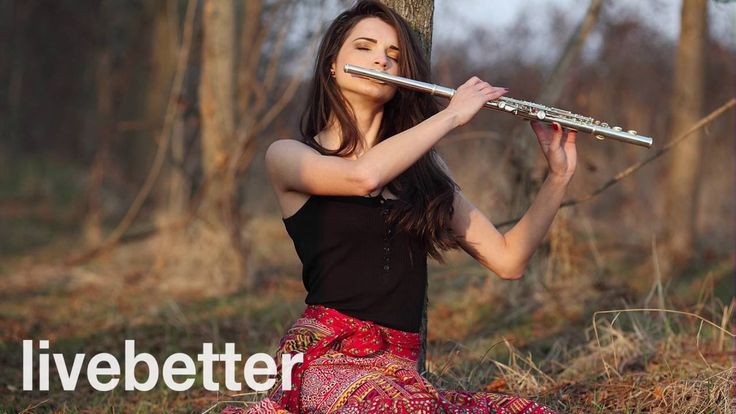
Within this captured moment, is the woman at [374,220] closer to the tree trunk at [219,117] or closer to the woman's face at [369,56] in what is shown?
the woman's face at [369,56]

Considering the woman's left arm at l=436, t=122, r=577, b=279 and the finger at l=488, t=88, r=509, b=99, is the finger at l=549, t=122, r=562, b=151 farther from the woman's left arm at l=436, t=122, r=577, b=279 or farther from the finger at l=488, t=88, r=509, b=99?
the finger at l=488, t=88, r=509, b=99

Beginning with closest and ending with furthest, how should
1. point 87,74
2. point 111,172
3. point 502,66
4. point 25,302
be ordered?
1. point 25,302
2. point 502,66
3. point 111,172
4. point 87,74

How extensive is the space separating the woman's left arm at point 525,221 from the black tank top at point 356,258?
27 cm

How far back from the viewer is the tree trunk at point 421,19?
325 centimetres

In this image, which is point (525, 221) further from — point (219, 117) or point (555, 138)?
point (219, 117)

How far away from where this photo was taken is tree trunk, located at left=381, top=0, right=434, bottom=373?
325cm

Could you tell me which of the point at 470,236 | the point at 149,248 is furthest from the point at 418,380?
the point at 149,248

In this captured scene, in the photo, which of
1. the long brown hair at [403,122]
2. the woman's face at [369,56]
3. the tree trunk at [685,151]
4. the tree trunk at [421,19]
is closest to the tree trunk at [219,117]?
the tree trunk at [685,151]

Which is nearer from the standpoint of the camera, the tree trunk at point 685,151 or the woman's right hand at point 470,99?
the woman's right hand at point 470,99

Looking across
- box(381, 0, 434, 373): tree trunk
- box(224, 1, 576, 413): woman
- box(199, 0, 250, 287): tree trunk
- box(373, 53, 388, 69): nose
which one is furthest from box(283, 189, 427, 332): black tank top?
box(199, 0, 250, 287): tree trunk

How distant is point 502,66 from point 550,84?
265cm

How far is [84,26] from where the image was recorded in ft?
45.8

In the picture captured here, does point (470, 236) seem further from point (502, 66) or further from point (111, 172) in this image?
point (111, 172)

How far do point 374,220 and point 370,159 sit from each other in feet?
0.83
